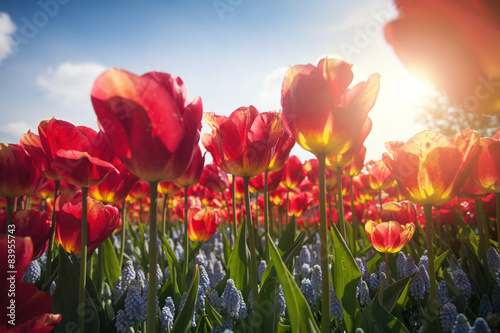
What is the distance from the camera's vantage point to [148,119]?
0.64 meters

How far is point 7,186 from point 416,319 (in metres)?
1.65

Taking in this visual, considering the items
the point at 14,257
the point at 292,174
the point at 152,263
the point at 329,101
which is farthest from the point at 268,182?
the point at 14,257

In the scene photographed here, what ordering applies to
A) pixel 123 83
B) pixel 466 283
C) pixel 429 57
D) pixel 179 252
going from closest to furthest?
pixel 123 83
pixel 429 57
pixel 466 283
pixel 179 252

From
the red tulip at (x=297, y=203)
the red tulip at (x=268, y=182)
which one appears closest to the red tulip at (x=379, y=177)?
the red tulip at (x=297, y=203)

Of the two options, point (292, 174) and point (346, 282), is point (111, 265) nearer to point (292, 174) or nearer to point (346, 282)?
point (346, 282)

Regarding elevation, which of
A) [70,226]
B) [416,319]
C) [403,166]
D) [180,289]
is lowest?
[416,319]

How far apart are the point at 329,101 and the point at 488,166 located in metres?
0.73

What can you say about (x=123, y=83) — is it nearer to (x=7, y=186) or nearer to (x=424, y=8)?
(x=424, y=8)

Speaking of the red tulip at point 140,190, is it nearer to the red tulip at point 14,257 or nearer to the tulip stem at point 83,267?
the tulip stem at point 83,267

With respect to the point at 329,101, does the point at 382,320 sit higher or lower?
lower

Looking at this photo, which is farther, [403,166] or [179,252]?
[179,252]

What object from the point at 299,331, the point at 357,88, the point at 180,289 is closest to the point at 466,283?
the point at 299,331

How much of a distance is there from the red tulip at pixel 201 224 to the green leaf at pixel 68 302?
102 cm

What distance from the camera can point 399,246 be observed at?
1.33m
